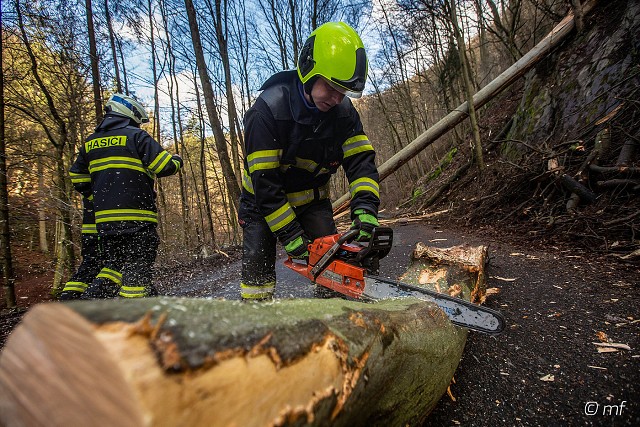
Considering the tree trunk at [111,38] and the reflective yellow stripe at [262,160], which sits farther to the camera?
the tree trunk at [111,38]

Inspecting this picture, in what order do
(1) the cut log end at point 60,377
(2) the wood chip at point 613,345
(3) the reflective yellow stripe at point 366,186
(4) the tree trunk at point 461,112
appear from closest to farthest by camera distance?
(1) the cut log end at point 60,377 → (2) the wood chip at point 613,345 → (3) the reflective yellow stripe at point 366,186 → (4) the tree trunk at point 461,112

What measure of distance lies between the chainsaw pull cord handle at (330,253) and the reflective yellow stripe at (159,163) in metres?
1.71

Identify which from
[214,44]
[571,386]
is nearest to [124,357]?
[571,386]

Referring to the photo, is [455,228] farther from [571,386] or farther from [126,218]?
[126,218]

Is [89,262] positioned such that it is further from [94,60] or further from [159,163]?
[94,60]

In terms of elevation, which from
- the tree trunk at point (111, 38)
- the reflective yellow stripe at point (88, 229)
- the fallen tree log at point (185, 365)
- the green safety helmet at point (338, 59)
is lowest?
the fallen tree log at point (185, 365)

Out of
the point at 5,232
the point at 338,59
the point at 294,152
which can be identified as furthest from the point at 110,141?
the point at 5,232

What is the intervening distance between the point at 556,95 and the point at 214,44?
907 centimetres

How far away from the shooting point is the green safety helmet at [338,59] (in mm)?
1824

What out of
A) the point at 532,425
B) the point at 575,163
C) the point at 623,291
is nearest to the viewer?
the point at 532,425

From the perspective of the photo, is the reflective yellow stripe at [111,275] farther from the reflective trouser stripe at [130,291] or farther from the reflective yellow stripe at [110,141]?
the reflective yellow stripe at [110,141]

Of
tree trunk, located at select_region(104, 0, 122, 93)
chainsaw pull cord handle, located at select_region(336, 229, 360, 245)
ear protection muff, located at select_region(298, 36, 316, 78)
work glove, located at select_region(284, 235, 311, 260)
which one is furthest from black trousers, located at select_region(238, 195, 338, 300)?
tree trunk, located at select_region(104, 0, 122, 93)

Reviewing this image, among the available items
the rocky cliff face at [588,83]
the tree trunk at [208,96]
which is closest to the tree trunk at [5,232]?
the tree trunk at [208,96]

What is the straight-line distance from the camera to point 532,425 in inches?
43.3
